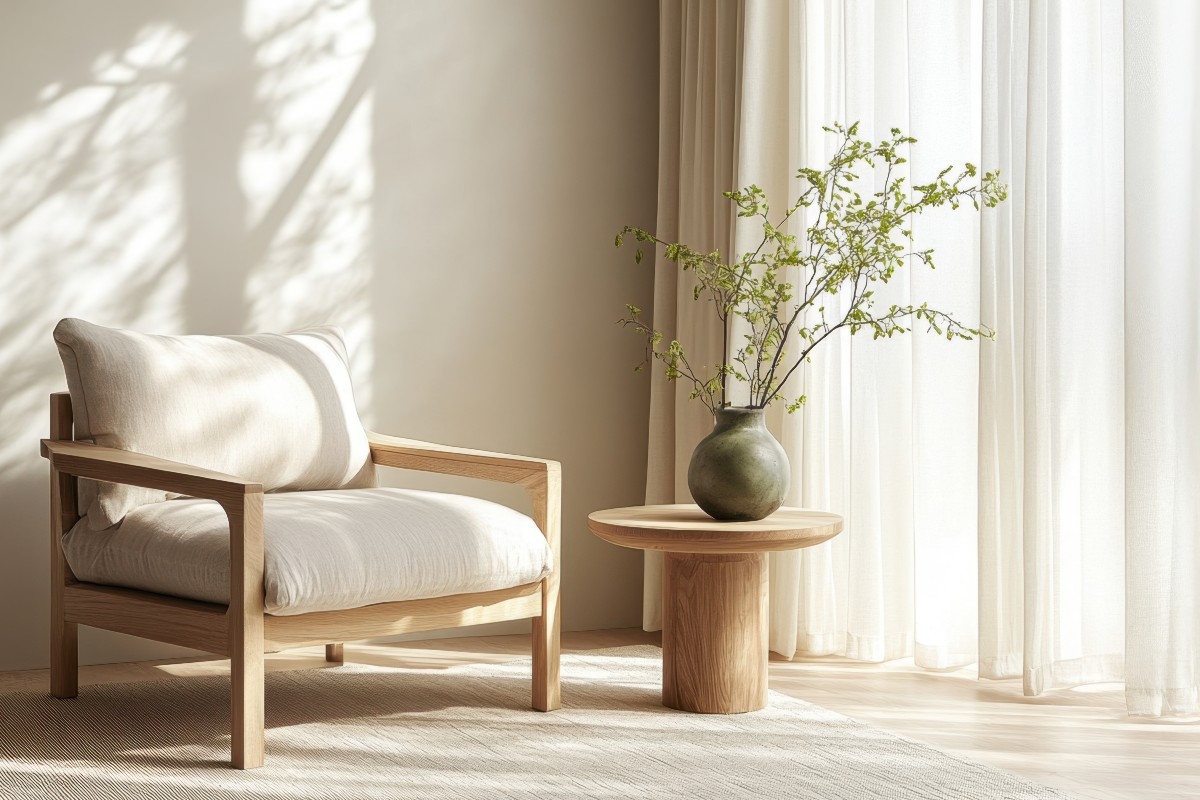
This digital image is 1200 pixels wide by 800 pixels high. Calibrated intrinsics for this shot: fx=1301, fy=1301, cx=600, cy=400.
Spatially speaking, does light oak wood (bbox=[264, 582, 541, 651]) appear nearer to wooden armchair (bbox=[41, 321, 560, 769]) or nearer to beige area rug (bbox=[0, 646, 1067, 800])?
wooden armchair (bbox=[41, 321, 560, 769])

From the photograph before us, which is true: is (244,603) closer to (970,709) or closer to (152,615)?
(152,615)

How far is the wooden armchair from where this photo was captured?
234cm

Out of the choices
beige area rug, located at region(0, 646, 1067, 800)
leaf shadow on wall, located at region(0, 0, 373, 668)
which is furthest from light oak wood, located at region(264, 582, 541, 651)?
leaf shadow on wall, located at region(0, 0, 373, 668)

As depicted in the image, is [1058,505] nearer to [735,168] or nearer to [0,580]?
[735,168]

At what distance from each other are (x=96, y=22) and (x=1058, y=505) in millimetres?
2640

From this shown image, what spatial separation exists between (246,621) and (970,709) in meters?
1.58

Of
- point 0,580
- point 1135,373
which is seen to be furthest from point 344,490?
point 1135,373

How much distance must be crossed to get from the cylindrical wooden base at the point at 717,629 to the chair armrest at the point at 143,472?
37.4 inches

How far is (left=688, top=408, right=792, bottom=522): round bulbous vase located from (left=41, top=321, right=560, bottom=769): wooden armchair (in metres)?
0.33

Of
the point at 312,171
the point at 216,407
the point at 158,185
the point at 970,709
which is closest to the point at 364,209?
the point at 312,171

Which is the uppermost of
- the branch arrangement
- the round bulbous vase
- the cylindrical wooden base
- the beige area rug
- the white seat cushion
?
the branch arrangement

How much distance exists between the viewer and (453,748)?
2549 mm

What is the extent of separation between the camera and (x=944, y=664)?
3.20 m

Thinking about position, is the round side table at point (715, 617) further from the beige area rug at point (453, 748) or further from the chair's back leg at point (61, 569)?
the chair's back leg at point (61, 569)
